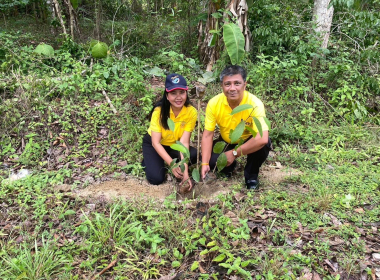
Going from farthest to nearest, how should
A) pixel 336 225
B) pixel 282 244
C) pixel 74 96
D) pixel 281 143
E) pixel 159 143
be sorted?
pixel 74 96
pixel 281 143
pixel 159 143
pixel 336 225
pixel 282 244

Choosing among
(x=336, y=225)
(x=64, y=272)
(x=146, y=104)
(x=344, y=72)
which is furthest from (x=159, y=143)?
(x=344, y=72)

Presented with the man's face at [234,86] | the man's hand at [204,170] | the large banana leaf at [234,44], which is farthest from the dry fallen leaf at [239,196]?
the large banana leaf at [234,44]

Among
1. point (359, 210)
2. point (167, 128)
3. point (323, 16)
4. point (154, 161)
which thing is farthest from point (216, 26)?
point (359, 210)

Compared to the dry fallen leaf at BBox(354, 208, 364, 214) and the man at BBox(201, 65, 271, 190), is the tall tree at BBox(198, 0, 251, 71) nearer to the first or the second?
the man at BBox(201, 65, 271, 190)

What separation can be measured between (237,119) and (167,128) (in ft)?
2.57

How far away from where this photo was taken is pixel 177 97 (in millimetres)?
2963

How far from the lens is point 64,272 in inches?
78.8

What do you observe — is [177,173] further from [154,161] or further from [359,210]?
[359,210]

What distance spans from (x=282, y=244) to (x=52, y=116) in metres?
3.53

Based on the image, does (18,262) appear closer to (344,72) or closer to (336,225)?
(336,225)

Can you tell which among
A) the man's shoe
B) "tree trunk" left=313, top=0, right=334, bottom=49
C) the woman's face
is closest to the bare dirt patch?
the man's shoe

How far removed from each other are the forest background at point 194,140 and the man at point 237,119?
323mm

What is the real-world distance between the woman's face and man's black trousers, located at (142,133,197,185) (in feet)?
2.16

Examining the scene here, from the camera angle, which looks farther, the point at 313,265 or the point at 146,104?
the point at 146,104
